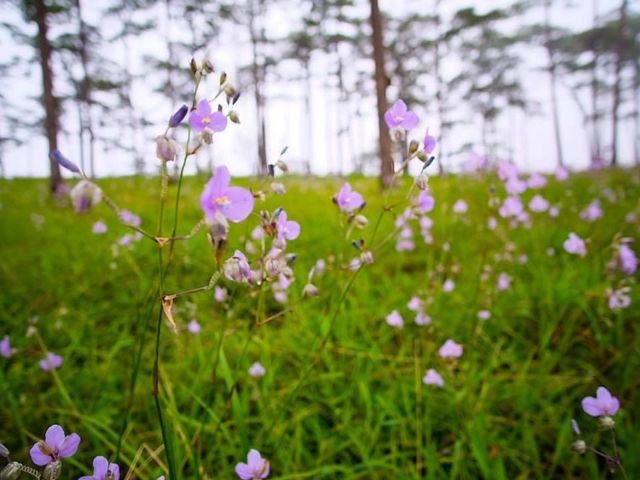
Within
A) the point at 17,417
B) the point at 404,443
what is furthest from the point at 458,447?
the point at 17,417

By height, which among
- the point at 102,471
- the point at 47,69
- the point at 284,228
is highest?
the point at 47,69

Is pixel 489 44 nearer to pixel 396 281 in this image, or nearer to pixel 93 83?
pixel 93 83

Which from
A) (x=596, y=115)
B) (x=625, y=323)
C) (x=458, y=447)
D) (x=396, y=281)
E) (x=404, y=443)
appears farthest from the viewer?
(x=596, y=115)

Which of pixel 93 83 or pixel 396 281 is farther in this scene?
pixel 93 83

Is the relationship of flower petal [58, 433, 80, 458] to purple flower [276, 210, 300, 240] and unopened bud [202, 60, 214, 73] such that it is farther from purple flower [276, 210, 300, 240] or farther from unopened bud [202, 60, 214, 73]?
unopened bud [202, 60, 214, 73]

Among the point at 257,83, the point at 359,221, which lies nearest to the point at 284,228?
the point at 359,221

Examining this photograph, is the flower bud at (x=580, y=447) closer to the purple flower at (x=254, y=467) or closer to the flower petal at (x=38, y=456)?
the purple flower at (x=254, y=467)

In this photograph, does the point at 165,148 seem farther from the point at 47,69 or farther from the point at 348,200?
the point at 47,69
